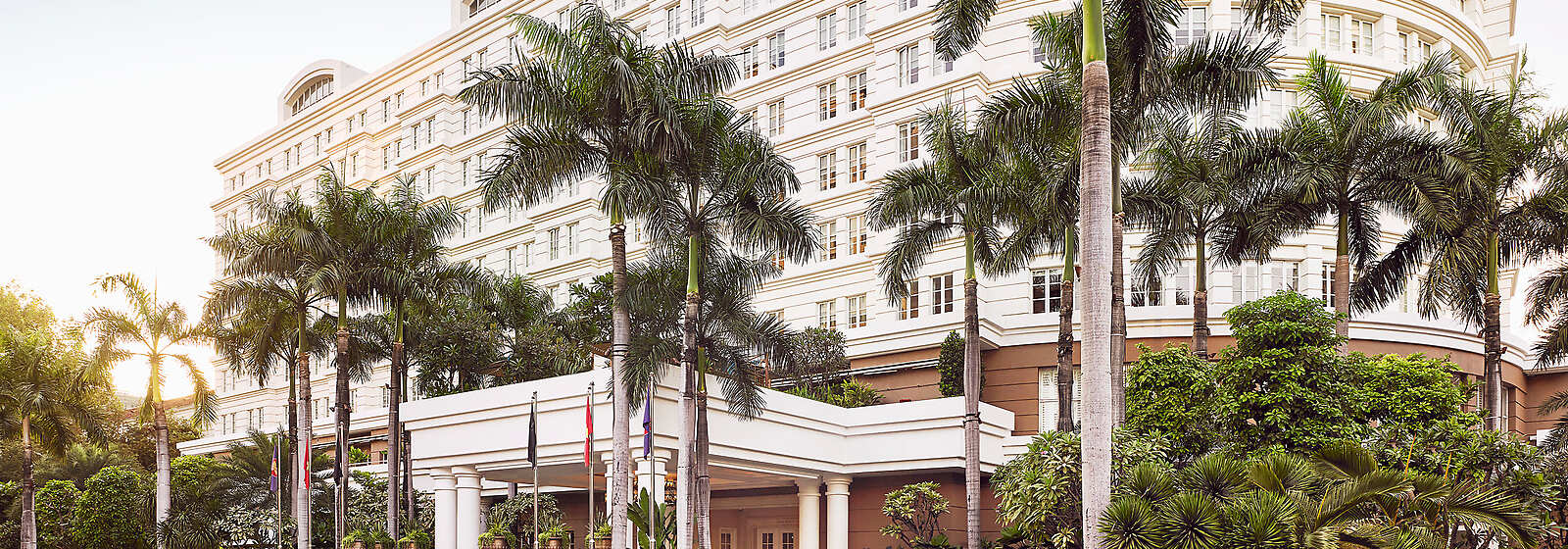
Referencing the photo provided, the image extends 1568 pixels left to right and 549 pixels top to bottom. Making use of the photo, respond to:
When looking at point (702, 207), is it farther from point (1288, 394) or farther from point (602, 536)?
point (1288, 394)

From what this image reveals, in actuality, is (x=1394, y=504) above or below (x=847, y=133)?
below

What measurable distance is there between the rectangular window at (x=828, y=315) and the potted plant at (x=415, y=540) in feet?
48.8

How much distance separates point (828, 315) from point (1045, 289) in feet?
29.0

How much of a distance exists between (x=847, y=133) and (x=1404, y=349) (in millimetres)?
19123

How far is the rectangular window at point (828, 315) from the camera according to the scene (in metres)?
42.2

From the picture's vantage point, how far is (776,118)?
47000 millimetres

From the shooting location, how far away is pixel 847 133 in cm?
4325

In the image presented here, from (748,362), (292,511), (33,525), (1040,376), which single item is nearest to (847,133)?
(1040,376)

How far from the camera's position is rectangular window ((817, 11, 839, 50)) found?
148 ft

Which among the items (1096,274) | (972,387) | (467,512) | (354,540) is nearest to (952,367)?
(972,387)

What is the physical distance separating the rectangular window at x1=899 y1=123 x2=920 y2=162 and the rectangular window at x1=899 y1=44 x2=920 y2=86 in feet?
5.64

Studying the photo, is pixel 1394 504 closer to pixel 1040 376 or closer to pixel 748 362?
pixel 748 362

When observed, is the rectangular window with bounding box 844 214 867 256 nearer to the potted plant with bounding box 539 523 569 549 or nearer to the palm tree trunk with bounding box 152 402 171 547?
the potted plant with bounding box 539 523 569 549

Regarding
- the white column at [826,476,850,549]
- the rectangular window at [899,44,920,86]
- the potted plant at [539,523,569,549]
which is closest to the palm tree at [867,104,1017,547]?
the white column at [826,476,850,549]
